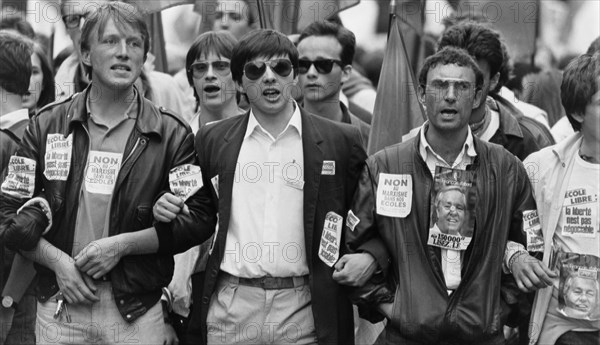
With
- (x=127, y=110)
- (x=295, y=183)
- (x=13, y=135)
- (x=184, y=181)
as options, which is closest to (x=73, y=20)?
(x=13, y=135)

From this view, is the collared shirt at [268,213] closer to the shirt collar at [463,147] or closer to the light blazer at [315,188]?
the light blazer at [315,188]

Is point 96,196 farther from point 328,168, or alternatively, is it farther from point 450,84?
point 450,84

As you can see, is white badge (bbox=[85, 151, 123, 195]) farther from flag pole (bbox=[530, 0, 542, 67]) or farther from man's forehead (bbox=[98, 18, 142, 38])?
flag pole (bbox=[530, 0, 542, 67])

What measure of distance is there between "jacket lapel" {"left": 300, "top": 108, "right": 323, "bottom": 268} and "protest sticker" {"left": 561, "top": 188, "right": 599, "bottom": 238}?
123 cm

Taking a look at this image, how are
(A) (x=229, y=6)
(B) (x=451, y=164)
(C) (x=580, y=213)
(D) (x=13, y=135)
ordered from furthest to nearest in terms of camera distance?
(A) (x=229, y=6), (D) (x=13, y=135), (C) (x=580, y=213), (B) (x=451, y=164)

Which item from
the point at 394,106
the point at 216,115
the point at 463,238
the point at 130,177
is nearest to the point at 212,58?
the point at 216,115

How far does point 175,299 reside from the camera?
6.12m

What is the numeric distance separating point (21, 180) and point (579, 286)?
275 centimetres

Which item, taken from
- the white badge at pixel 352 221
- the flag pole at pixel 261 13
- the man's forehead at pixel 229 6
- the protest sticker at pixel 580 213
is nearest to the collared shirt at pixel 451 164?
the white badge at pixel 352 221

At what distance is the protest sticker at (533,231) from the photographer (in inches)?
201

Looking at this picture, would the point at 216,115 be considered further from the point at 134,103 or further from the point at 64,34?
the point at 64,34

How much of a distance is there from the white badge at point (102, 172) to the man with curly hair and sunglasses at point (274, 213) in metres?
0.28

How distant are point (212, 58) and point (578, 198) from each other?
2.49m

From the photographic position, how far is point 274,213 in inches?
207
